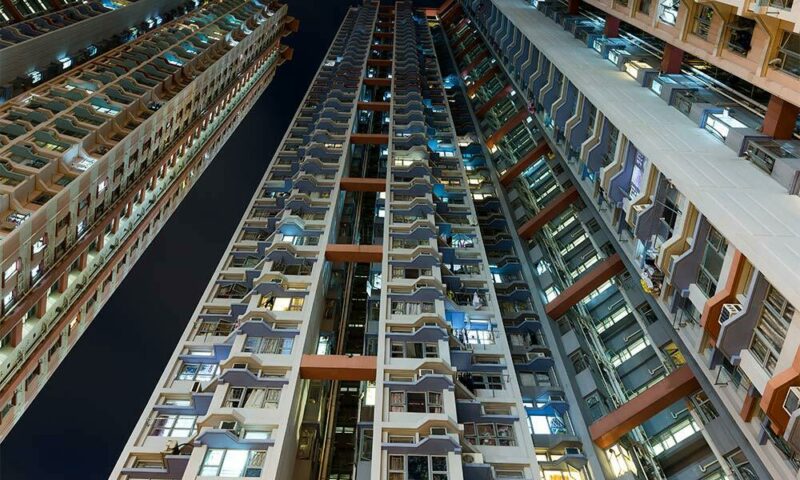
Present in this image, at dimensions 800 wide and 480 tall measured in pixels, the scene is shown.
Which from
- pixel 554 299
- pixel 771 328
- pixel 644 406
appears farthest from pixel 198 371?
pixel 771 328

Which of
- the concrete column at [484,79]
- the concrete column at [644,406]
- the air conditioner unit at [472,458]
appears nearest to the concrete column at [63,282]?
the air conditioner unit at [472,458]

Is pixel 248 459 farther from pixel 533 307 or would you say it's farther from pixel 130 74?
pixel 130 74

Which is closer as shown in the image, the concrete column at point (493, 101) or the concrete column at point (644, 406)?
the concrete column at point (644, 406)

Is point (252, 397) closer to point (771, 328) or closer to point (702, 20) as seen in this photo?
point (771, 328)

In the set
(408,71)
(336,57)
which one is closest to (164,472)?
(408,71)

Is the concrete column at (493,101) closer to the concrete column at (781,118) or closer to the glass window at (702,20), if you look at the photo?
the glass window at (702,20)

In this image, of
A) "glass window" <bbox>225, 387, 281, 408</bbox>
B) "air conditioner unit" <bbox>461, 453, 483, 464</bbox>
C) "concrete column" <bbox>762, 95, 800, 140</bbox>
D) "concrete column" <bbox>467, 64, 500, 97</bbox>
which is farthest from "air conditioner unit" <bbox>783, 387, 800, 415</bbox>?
"concrete column" <bbox>467, 64, 500, 97</bbox>
